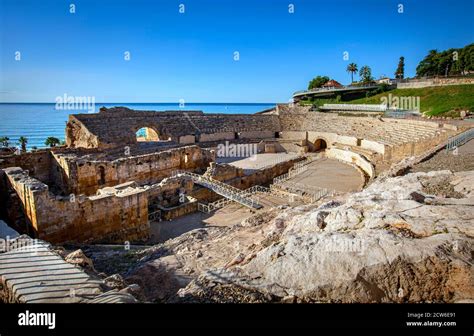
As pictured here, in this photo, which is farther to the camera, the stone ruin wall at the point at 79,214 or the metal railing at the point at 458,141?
the metal railing at the point at 458,141

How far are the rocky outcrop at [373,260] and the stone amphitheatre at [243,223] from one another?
0.02m

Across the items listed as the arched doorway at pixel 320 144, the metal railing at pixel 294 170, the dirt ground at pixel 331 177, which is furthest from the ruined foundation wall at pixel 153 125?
the dirt ground at pixel 331 177

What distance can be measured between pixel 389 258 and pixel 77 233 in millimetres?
10745

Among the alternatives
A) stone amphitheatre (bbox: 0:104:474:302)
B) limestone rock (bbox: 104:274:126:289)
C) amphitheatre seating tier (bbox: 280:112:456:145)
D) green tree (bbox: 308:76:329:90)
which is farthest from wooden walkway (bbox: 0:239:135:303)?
green tree (bbox: 308:76:329:90)

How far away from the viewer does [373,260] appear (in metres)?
4.68

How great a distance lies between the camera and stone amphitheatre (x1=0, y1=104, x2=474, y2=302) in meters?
4.61

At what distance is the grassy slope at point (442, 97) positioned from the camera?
30.1 metres

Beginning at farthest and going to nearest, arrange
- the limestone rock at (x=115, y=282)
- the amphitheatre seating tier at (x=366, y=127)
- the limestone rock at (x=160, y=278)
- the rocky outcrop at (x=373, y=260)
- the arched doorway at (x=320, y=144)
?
→ the arched doorway at (x=320, y=144) < the amphitheatre seating tier at (x=366, y=127) < the limestone rock at (x=160, y=278) < the limestone rock at (x=115, y=282) < the rocky outcrop at (x=373, y=260)

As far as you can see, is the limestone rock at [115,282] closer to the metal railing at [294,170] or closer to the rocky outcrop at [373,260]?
the rocky outcrop at [373,260]

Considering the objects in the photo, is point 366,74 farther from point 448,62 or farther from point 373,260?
point 373,260

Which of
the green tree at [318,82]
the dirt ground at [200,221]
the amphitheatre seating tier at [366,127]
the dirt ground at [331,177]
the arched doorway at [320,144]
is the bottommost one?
the dirt ground at [200,221]

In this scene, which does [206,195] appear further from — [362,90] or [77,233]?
[362,90]

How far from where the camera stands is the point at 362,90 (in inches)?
1983

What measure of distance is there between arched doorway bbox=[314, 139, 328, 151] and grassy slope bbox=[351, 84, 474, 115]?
10547mm
